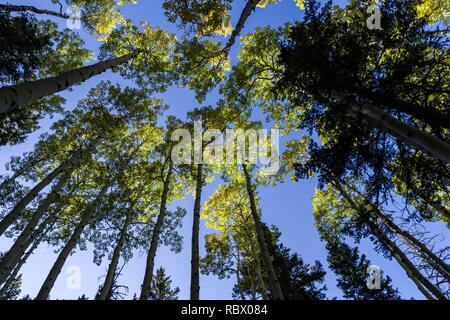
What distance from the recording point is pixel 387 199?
279 inches

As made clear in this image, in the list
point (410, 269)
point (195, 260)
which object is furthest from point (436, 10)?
point (195, 260)

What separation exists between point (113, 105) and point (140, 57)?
3118mm

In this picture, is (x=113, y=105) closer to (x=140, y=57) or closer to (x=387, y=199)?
(x=140, y=57)

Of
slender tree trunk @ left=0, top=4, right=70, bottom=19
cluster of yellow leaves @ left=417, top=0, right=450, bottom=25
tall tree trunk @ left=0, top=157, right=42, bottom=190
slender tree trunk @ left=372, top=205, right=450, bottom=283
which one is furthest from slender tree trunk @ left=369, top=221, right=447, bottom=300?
tall tree trunk @ left=0, top=157, right=42, bottom=190
